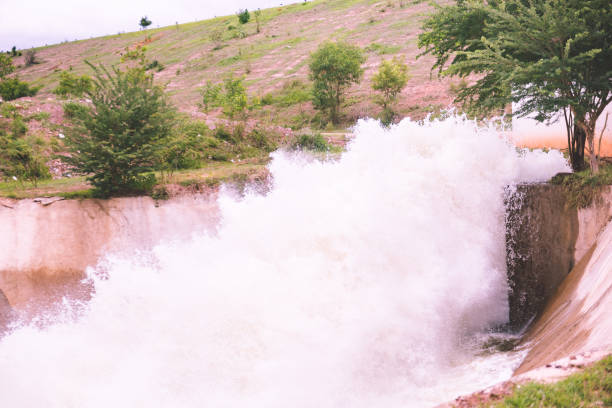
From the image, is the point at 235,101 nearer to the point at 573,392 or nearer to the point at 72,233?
the point at 72,233

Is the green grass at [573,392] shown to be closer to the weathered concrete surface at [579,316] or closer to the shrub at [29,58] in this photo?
the weathered concrete surface at [579,316]

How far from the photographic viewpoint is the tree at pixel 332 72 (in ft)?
98.4

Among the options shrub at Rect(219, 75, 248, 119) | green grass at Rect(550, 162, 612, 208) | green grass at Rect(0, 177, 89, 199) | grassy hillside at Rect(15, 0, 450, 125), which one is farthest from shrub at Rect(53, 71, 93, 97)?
green grass at Rect(550, 162, 612, 208)

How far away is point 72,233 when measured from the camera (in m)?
11.2

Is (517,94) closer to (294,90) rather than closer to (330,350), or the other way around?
(330,350)

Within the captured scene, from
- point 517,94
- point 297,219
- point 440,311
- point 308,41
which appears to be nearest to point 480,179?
point 517,94

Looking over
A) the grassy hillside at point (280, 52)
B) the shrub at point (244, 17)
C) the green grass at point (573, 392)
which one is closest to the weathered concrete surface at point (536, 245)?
the green grass at point (573, 392)

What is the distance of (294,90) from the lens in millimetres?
34469

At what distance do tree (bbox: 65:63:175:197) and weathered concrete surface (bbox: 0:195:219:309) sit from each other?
61 cm

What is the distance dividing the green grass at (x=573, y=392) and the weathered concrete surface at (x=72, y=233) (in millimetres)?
8927

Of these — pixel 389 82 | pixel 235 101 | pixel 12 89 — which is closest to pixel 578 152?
pixel 235 101

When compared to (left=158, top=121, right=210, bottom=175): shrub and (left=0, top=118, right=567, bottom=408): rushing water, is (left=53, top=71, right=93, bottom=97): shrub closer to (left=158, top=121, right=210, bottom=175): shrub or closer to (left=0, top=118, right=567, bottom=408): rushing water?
(left=158, top=121, right=210, bottom=175): shrub

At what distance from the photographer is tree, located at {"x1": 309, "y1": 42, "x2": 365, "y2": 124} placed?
30000mm

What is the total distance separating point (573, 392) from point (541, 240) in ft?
17.9
